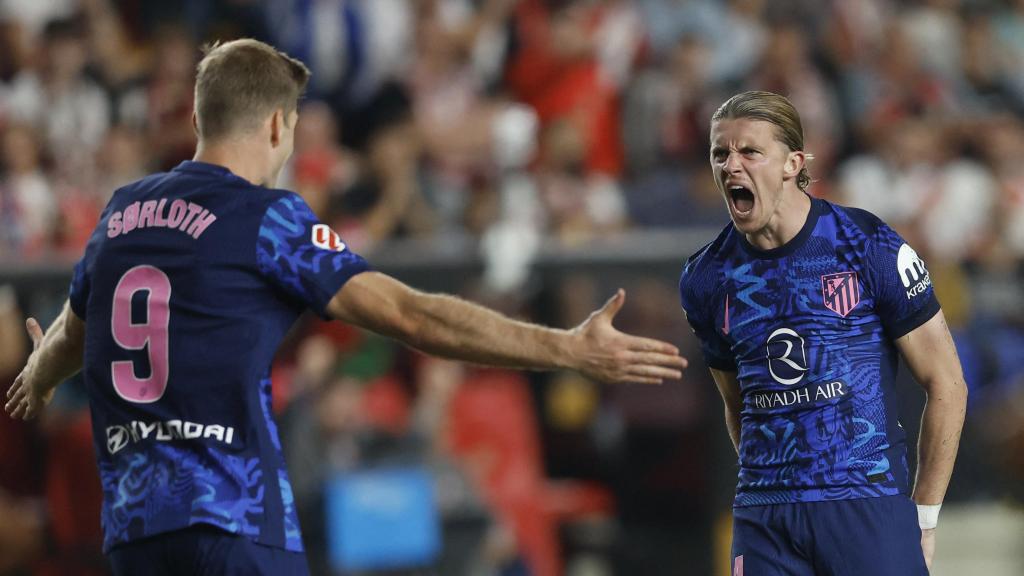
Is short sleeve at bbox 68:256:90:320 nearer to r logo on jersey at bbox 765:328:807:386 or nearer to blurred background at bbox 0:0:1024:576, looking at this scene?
A: r logo on jersey at bbox 765:328:807:386

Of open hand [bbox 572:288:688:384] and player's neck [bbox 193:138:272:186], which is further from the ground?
player's neck [bbox 193:138:272:186]

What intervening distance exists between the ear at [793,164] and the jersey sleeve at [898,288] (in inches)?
13.9

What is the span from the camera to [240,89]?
13.9ft

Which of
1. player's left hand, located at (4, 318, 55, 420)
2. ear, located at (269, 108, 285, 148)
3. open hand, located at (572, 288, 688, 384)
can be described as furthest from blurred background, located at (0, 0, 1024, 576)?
open hand, located at (572, 288, 688, 384)

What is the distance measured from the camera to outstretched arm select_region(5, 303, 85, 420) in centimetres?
454

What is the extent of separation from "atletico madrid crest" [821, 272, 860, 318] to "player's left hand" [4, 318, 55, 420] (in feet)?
8.53

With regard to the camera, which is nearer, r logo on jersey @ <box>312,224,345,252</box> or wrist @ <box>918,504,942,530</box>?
r logo on jersey @ <box>312,224,345,252</box>

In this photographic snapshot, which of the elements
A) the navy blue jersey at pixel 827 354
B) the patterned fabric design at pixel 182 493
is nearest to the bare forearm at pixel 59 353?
the patterned fabric design at pixel 182 493

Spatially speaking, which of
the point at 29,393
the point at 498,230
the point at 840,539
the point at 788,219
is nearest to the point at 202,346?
the point at 29,393

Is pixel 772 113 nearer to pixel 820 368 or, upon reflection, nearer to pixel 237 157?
pixel 820 368

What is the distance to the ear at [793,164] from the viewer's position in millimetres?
4832

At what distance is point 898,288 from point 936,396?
39cm

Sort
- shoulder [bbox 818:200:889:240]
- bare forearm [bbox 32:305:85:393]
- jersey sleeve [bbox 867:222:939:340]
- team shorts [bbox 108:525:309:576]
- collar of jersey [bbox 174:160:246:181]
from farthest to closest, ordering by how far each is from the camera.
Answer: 1. shoulder [bbox 818:200:889:240]
2. jersey sleeve [bbox 867:222:939:340]
3. bare forearm [bbox 32:305:85:393]
4. collar of jersey [bbox 174:160:246:181]
5. team shorts [bbox 108:525:309:576]

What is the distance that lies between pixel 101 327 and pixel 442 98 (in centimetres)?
710
